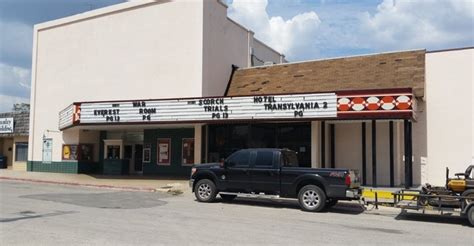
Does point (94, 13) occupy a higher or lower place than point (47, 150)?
higher

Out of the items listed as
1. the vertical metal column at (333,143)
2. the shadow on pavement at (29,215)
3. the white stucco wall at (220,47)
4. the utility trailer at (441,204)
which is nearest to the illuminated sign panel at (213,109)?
the white stucco wall at (220,47)

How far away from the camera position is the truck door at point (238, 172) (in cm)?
1532

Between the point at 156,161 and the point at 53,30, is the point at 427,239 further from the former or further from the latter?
the point at 53,30

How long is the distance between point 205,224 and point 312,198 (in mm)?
4251

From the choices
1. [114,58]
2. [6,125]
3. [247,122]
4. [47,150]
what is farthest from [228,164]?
[6,125]

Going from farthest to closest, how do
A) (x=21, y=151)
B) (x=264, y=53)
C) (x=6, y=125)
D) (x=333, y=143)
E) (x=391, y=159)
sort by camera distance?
(x=6, y=125)
(x=21, y=151)
(x=264, y=53)
(x=333, y=143)
(x=391, y=159)

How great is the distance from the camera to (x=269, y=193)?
1493 centimetres

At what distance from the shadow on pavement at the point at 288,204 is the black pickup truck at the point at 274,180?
1.06 feet

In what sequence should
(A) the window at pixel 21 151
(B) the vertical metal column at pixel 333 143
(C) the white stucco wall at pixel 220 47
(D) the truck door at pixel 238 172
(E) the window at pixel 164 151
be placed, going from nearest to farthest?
(D) the truck door at pixel 238 172, (B) the vertical metal column at pixel 333 143, (C) the white stucco wall at pixel 220 47, (E) the window at pixel 164 151, (A) the window at pixel 21 151

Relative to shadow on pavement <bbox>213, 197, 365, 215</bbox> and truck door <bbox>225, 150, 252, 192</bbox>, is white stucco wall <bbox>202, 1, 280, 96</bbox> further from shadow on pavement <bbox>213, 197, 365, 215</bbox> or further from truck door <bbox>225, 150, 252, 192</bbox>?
truck door <bbox>225, 150, 252, 192</bbox>

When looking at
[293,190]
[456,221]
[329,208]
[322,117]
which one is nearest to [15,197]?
[293,190]

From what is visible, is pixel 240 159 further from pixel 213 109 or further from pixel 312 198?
pixel 213 109

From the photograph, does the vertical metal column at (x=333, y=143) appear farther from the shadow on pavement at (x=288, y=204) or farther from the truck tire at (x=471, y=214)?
the truck tire at (x=471, y=214)

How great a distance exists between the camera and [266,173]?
589 inches
